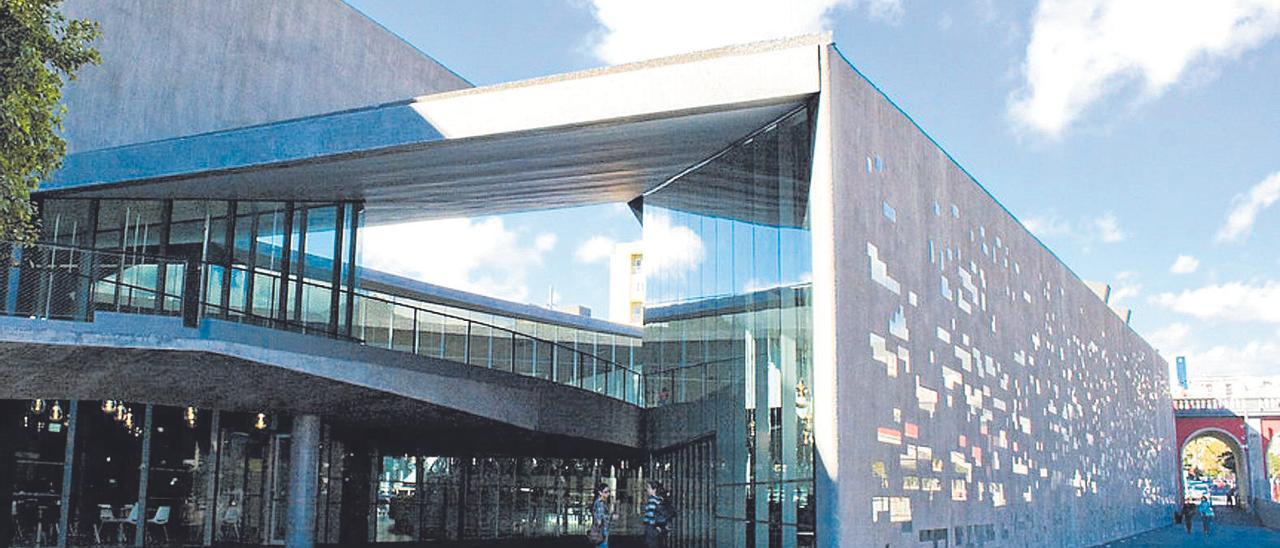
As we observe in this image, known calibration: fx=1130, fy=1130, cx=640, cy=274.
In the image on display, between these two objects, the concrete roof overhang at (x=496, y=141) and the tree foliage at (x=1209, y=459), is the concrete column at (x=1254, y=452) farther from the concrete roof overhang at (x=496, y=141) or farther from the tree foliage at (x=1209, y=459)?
the concrete roof overhang at (x=496, y=141)

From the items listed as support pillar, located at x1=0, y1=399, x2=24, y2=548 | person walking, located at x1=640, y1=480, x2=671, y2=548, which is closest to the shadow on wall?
person walking, located at x1=640, y1=480, x2=671, y2=548

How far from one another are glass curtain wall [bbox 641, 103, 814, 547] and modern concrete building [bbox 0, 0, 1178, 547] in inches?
3.0

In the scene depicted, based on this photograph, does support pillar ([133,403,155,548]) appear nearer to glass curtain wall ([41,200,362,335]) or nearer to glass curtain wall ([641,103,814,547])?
glass curtain wall ([41,200,362,335])

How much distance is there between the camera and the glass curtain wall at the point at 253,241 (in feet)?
64.6

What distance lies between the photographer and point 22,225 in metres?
12.1

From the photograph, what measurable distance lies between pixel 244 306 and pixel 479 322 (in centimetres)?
421

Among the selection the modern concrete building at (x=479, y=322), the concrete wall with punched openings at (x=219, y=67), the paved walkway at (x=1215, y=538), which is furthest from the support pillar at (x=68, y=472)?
the paved walkway at (x=1215, y=538)

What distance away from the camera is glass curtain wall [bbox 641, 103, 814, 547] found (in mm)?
15812

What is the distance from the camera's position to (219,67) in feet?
76.7

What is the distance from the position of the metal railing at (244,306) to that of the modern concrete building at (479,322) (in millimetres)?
64

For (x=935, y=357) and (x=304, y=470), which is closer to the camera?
(x=935, y=357)

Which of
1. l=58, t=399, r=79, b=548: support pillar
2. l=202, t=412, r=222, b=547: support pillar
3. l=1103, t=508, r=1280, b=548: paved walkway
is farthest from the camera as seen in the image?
l=1103, t=508, r=1280, b=548: paved walkway

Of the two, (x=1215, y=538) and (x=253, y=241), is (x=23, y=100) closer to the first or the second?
(x=253, y=241)

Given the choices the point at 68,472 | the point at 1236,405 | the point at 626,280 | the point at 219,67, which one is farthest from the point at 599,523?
the point at 626,280
